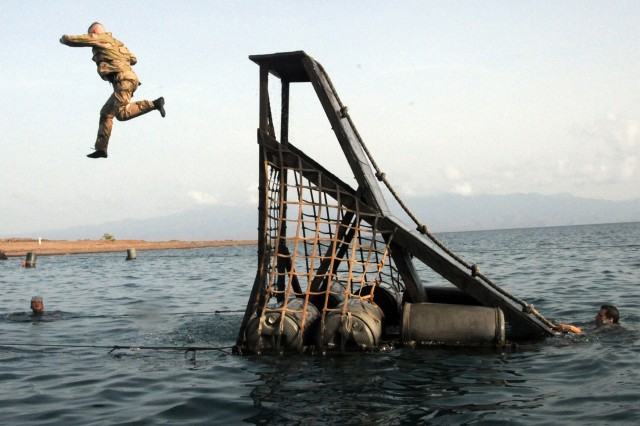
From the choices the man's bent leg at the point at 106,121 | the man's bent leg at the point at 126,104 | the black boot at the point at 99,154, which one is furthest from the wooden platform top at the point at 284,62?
the black boot at the point at 99,154

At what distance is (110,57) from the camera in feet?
33.7

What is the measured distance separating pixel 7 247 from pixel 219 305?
57.4 metres

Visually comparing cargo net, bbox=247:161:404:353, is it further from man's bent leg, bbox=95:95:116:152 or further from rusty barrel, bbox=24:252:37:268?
rusty barrel, bbox=24:252:37:268

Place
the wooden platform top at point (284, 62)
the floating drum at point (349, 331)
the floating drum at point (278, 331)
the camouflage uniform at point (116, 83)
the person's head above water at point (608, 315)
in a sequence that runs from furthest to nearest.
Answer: the person's head above water at point (608, 315) < the wooden platform top at point (284, 62) < the floating drum at point (278, 331) < the floating drum at point (349, 331) < the camouflage uniform at point (116, 83)

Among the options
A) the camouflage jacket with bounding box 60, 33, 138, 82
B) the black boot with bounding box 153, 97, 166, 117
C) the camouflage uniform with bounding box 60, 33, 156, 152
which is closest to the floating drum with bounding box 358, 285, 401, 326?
the black boot with bounding box 153, 97, 166, 117

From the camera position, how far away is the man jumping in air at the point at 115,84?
10.2 m

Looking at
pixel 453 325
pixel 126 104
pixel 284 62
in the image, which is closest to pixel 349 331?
pixel 453 325

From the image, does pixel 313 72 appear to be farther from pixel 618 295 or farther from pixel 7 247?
pixel 7 247

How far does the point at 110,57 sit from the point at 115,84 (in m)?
0.41

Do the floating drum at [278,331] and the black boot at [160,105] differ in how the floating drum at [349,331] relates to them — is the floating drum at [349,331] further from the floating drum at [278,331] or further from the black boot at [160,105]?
the black boot at [160,105]

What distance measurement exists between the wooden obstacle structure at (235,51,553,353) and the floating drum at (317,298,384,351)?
16 millimetres

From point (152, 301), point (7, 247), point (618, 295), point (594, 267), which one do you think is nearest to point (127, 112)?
point (152, 301)

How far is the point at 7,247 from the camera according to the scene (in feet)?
228

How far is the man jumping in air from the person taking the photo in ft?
33.4
